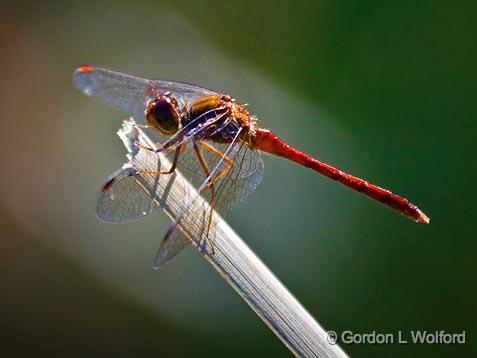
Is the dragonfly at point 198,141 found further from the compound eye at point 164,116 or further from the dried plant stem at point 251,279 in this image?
the dried plant stem at point 251,279

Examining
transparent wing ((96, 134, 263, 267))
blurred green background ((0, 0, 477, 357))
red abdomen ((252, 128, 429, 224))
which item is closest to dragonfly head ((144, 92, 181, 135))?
transparent wing ((96, 134, 263, 267))

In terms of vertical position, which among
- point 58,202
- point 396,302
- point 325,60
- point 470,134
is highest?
point 325,60

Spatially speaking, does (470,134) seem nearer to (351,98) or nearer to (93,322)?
(351,98)

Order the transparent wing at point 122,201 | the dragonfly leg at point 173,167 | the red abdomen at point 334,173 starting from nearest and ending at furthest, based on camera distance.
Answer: the dragonfly leg at point 173,167
the transparent wing at point 122,201
the red abdomen at point 334,173

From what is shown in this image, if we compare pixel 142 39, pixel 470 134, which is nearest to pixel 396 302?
pixel 470 134

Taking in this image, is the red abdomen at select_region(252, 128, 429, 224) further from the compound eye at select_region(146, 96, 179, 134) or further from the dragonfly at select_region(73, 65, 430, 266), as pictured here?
the compound eye at select_region(146, 96, 179, 134)

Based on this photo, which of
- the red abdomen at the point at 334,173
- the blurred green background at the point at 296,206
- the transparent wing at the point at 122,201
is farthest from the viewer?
the blurred green background at the point at 296,206

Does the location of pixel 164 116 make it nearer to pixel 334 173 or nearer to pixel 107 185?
pixel 107 185

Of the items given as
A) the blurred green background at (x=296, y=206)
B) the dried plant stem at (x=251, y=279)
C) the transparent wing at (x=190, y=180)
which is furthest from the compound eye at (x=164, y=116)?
the blurred green background at (x=296, y=206)
